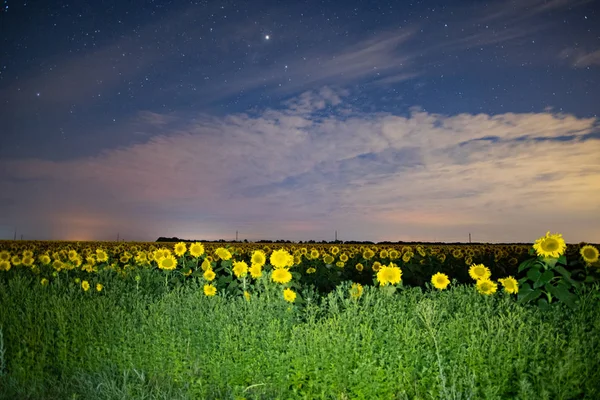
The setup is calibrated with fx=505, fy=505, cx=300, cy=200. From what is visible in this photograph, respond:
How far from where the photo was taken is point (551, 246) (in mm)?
5449

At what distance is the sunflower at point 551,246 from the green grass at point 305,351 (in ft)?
1.70

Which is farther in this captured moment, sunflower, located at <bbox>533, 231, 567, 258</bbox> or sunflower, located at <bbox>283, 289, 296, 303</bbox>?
sunflower, located at <bbox>283, 289, 296, 303</bbox>

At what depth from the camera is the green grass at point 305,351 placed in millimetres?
3781

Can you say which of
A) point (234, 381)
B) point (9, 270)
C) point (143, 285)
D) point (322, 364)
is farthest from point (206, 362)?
point (9, 270)

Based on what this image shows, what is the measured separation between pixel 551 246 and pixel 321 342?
2837mm

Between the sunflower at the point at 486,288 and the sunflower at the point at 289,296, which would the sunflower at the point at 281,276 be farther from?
the sunflower at the point at 486,288

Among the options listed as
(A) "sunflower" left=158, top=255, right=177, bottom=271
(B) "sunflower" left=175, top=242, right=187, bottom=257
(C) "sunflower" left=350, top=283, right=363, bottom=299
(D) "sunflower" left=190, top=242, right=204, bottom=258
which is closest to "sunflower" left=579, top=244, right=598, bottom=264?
(C) "sunflower" left=350, top=283, right=363, bottom=299

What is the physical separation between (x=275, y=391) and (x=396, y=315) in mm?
1461

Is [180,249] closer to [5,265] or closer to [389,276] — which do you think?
[389,276]

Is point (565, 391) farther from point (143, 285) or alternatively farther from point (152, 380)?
point (143, 285)

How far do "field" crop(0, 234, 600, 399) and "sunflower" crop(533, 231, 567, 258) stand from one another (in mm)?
14

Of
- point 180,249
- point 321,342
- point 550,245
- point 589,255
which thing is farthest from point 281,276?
point 589,255

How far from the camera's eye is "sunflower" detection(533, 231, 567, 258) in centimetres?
543

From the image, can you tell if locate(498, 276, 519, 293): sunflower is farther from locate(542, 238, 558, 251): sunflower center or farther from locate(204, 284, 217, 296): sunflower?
locate(204, 284, 217, 296): sunflower
